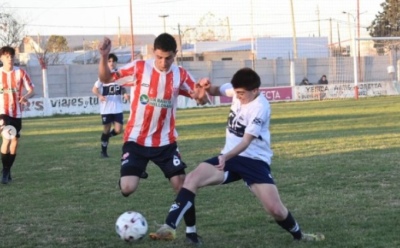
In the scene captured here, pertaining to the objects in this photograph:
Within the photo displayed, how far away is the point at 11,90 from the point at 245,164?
5.80 meters

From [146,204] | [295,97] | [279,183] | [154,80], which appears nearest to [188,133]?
[279,183]

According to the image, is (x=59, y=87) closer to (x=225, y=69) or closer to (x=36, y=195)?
(x=225, y=69)

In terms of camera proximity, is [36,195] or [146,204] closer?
[146,204]

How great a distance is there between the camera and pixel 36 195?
31.2 feet

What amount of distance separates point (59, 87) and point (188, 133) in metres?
24.0

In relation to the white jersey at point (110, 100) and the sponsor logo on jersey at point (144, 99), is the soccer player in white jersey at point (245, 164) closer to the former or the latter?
the sponsor logo on jersey at point (144, 99)

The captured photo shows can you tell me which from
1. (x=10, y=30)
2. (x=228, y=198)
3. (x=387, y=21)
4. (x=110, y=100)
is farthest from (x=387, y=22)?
(x=228, y=198)

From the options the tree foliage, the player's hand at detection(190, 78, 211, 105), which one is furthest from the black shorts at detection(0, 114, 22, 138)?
the tree foliage

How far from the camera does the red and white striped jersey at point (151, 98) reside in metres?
6.65

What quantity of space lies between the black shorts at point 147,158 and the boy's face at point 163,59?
0.75 m

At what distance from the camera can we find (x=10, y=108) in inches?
431

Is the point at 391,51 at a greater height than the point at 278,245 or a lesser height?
greater

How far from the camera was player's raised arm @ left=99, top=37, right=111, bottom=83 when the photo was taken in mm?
6058

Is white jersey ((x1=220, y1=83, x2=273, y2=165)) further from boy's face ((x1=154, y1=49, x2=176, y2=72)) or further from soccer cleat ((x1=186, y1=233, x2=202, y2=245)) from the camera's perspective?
soccer cleat ((x1=186, y1=233, x2=202, y2=245))
